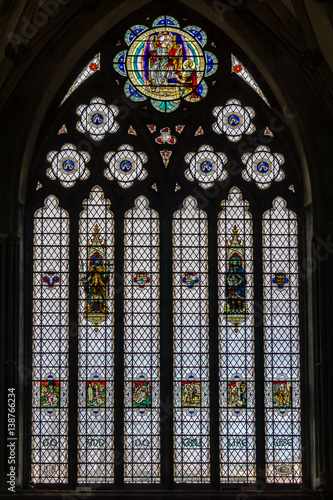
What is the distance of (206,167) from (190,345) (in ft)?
A: 9.65

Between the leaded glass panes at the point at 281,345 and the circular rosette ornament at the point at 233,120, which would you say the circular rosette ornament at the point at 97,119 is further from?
the leaded glass panes at the point at 281,345

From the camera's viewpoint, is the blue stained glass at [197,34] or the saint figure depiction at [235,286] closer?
the saint figure depiction at [235,286]

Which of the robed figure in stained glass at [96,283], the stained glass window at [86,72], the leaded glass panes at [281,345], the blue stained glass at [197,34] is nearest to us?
the leaded glass panes at [281,345]

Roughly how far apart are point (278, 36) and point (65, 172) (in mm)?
4050

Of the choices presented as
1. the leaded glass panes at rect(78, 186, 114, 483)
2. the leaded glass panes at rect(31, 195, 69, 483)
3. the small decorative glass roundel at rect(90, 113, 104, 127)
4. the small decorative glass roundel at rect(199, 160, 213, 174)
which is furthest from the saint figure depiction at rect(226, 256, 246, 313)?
the small decorative glass roundel at rect(90, 113, 104, 127)

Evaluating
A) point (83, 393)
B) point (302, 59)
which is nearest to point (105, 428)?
point (83, 393)

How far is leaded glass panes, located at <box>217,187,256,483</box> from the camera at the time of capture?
17438 millimetres

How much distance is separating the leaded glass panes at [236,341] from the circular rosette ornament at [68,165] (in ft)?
7.81

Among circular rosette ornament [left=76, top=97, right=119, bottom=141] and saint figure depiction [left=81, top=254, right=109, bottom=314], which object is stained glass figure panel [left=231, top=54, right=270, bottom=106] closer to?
circular rosette ornament [left=76, top=97, right=119, bottom=141]

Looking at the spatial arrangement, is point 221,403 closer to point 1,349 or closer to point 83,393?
point 83,393

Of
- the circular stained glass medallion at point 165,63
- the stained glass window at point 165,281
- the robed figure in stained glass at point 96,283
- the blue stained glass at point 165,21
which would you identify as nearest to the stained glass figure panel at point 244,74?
the stained glass window at point 165,281

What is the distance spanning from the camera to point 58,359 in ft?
58.0

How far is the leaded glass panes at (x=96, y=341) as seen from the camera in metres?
17.4

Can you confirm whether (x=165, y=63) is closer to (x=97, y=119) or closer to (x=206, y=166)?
(x=97, y=119)
